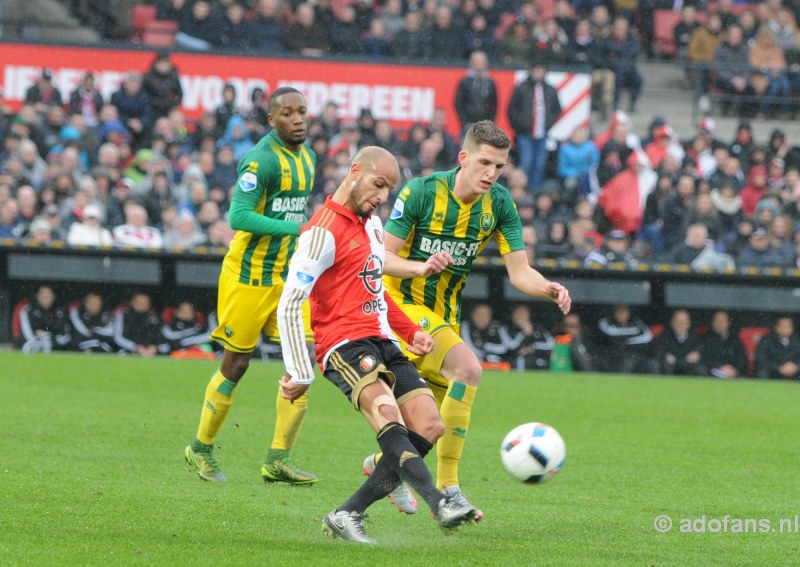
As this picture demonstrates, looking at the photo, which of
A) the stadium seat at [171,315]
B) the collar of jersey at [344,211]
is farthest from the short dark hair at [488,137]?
the stadium seat at [171,315]

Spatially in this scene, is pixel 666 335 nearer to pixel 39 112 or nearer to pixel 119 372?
pixel 119 372

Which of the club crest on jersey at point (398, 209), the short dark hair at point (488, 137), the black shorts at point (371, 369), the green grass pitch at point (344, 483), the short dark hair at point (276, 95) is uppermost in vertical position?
the short dark hair at point (276, 95)

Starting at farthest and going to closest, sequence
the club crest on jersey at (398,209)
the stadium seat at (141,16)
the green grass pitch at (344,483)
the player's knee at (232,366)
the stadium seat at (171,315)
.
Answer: the stadium seat at (141,16) → the stadium seat at (171,315) → the player's knee at (232,366) → the club crest on jersey at (398,209) → the green grass pitch at (344,483)

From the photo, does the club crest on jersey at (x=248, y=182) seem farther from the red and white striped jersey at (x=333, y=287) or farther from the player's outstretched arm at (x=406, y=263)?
the red and white striped jersey at (x=333, y=287)

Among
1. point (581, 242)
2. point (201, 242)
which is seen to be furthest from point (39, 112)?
point (581, 242)

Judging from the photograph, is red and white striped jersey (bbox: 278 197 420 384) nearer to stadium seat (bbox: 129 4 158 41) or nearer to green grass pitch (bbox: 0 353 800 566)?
green grass pitch (bbox: 0 353 800 566)

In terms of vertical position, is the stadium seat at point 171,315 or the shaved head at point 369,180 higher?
the shaved head at point 369,180

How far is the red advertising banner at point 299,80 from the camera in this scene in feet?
65.8

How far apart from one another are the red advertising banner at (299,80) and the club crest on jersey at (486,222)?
12502 mm

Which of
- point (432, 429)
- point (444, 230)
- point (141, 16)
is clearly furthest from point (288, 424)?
point (141, 16)

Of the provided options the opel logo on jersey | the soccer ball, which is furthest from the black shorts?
the soccer ball

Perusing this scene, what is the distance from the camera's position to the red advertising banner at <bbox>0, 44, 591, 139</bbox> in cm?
2006

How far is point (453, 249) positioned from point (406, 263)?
75 cm

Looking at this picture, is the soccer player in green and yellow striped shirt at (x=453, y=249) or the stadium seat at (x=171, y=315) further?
the stadium seat at (x=171, y=315)
